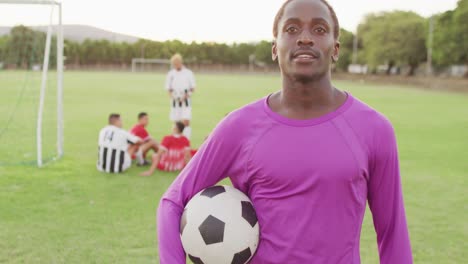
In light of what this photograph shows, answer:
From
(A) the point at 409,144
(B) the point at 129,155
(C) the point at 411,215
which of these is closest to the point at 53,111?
(B) the point at 129,155

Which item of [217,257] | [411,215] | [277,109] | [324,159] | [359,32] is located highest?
[359,32]

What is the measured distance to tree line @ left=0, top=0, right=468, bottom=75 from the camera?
19031mm

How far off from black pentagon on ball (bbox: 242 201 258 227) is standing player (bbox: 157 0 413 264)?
3 cm

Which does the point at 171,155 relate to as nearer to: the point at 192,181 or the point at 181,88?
the point at 181,88

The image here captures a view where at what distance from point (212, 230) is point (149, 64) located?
81.6 metres

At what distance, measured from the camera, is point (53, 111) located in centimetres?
2017

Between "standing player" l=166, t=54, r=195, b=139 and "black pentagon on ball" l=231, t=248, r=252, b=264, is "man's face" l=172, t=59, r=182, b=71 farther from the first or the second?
"black pentagon on ball" l=231, t=248, r=252, b=264

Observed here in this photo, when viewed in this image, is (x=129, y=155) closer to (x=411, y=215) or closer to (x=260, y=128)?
(x=411, y=215)

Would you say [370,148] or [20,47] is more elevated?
[20,47]

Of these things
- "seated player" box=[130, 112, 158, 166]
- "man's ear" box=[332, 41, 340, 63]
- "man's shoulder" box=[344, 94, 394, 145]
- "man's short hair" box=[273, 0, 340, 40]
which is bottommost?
"seated player" box=[130, 112, 158, 166]

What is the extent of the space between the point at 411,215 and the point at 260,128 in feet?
17.8

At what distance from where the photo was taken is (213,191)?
2.27 m

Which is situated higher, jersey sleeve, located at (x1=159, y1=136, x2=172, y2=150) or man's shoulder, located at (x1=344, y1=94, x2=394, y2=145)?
man's shoulder, located at (x1=344, y1=94, x2=394, y2=145)

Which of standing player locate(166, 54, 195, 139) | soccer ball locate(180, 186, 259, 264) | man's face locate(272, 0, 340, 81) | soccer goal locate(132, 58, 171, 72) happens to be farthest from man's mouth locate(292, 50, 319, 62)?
soccer goal locate(132, 58, 171, 72)
